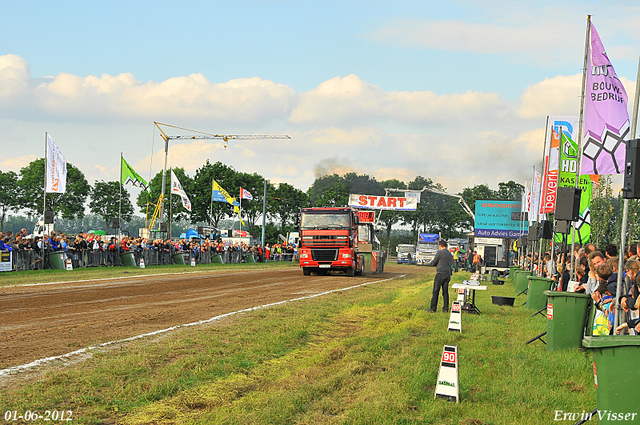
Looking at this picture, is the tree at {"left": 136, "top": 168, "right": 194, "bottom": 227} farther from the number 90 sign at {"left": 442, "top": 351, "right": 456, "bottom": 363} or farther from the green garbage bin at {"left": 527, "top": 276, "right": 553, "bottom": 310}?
the number 90 sign at {"left": 442, "top": 351, "right": 456, "bottom": 363}

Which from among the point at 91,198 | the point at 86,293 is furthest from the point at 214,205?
the point at 86,293

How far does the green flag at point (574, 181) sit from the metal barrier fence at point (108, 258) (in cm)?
2123

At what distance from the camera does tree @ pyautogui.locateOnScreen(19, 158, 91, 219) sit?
78062mm

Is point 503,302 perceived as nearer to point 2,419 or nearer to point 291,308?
point 291,308

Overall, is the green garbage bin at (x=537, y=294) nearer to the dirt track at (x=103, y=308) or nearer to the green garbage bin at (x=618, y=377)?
the dirt track at (x=103, y=308)

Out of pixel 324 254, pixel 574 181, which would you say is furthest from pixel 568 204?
pixel 324 254

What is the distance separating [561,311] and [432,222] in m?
104

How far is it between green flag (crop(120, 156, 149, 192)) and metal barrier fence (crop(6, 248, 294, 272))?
6161mm

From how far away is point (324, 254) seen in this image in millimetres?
30766

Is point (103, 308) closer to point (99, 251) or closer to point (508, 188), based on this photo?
point (99, 251)

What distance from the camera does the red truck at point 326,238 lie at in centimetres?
3059

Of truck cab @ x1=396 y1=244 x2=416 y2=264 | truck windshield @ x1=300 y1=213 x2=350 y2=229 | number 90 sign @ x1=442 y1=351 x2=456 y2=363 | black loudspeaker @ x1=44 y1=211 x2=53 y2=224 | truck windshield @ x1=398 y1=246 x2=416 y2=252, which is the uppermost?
truck windshield @ x1=300 y1=213 x2=350 y2=229

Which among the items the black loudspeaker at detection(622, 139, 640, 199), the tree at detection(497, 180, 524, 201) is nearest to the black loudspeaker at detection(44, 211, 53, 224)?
the black loudspeaker at detection(622, 139, 640, 199)

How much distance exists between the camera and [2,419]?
5551 millimetres
